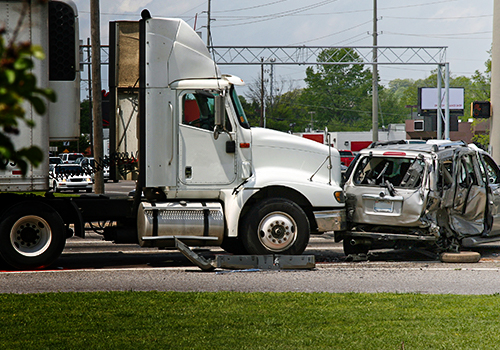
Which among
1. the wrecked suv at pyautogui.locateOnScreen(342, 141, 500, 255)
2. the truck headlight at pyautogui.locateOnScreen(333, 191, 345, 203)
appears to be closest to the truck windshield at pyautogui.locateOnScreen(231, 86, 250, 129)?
the truck headlight at pyautogui.locateOnScreen(333, 191, 345, 203)

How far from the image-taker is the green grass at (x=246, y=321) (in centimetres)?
539

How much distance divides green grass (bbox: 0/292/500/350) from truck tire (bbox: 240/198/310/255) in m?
2.37

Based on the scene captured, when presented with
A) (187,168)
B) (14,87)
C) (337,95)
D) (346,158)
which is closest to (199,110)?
(187,168)

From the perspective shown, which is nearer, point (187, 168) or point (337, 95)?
point (187, 168)

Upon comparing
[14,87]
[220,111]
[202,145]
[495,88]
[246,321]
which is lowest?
[246,321]

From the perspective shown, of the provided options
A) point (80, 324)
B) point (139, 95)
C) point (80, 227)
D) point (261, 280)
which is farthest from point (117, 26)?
point (80, 324)

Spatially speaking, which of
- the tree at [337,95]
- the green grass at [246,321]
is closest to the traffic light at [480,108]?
the green grass at [246,321]

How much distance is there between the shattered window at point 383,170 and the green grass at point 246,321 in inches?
147

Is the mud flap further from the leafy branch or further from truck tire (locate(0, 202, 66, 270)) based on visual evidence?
the leafy branch

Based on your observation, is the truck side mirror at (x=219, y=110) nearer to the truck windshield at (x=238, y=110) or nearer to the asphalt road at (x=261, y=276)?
the truck windshield at (x=238, y=110)

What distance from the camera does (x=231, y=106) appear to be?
10039 mm

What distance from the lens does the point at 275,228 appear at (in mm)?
10039

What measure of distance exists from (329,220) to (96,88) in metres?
10.4

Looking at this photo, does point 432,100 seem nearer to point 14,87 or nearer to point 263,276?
point 263,276
